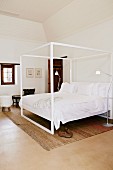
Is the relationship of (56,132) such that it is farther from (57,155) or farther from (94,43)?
(94,43)

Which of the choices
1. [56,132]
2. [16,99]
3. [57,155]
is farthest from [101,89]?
[16,99]

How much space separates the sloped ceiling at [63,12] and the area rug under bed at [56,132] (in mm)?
3327

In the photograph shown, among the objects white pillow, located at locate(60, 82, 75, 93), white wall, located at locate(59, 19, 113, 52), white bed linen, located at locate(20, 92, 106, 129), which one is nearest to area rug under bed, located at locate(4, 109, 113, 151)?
white bed linen, located at locate(20, 92, 106, 129)

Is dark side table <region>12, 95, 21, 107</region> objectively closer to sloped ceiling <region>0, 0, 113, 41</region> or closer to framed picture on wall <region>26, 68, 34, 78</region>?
framed picture on wall <region>26, 68, 34, 78</region>

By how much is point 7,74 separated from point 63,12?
379 cm

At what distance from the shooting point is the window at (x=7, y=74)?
22.6ft

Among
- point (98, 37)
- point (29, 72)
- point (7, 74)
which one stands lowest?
point (7, 74)

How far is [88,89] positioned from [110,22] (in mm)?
2222

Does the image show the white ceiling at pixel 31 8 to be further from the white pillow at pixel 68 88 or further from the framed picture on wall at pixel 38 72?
the white pillow at pixel 68 88

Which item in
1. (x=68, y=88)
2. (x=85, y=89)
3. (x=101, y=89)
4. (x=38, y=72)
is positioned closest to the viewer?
(x=101, y=89)

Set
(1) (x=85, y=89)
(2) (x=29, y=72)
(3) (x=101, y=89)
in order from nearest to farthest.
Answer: (3) (x=101, y=89) → (1) (x=85, y=89) → (2) (x=29, y=72)

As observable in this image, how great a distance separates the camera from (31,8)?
5.09 metres

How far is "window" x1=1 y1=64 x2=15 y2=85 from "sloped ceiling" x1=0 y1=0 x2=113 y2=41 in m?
2.35

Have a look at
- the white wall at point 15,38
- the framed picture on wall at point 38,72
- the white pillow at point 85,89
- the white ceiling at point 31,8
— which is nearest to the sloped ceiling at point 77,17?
the white ceiling at point 31,8
